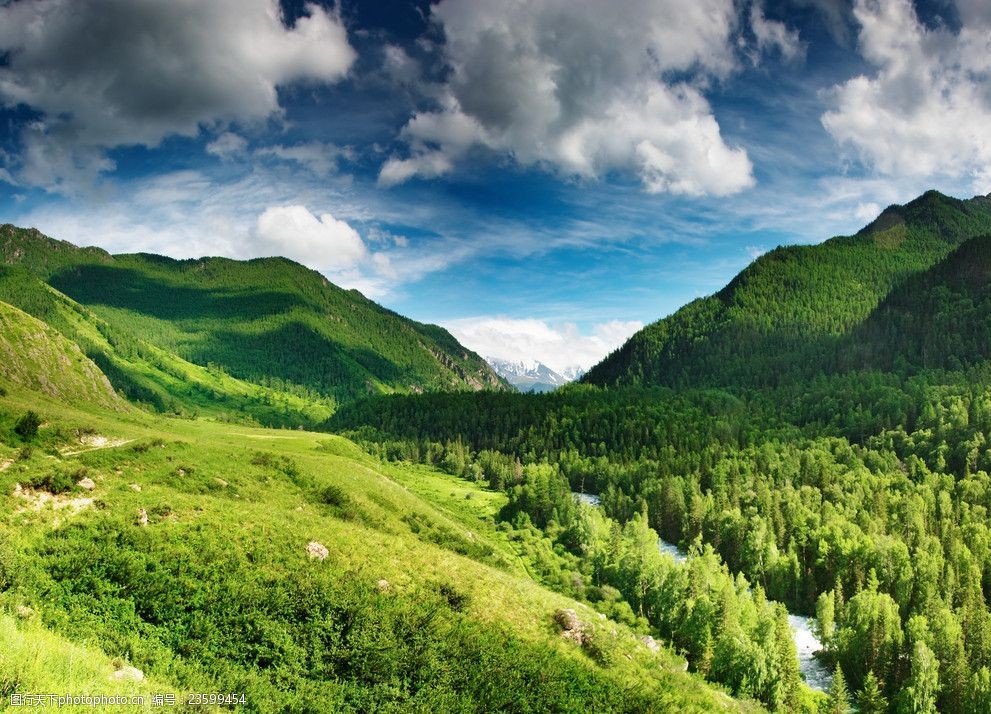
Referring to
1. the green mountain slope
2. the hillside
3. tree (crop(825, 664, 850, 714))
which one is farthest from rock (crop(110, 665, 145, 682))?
the green mountain slope

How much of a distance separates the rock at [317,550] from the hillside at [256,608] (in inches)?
13.2

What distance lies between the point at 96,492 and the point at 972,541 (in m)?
209

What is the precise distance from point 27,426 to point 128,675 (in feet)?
191

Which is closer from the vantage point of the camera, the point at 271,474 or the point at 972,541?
the point at 271,474

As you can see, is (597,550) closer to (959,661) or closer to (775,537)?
(775,537)

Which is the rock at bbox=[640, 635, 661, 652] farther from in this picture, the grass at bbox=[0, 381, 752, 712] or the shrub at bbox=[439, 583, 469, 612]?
the shrub at bbox=[439, 583, 469, 612]

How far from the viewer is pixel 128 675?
52188 mm

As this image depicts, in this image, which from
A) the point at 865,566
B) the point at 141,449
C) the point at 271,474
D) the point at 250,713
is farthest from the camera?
the point at 865,566

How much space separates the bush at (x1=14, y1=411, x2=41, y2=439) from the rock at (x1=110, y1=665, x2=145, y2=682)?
177ft

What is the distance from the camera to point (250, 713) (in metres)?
59.6

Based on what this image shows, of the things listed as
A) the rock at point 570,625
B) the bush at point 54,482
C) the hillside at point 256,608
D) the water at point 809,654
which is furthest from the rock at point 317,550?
the water at point 809,654

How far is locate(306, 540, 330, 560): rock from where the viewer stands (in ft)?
269

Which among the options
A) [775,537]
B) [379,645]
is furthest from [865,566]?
[379,645]

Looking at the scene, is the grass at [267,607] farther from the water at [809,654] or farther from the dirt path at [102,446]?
the water at [809,654]
